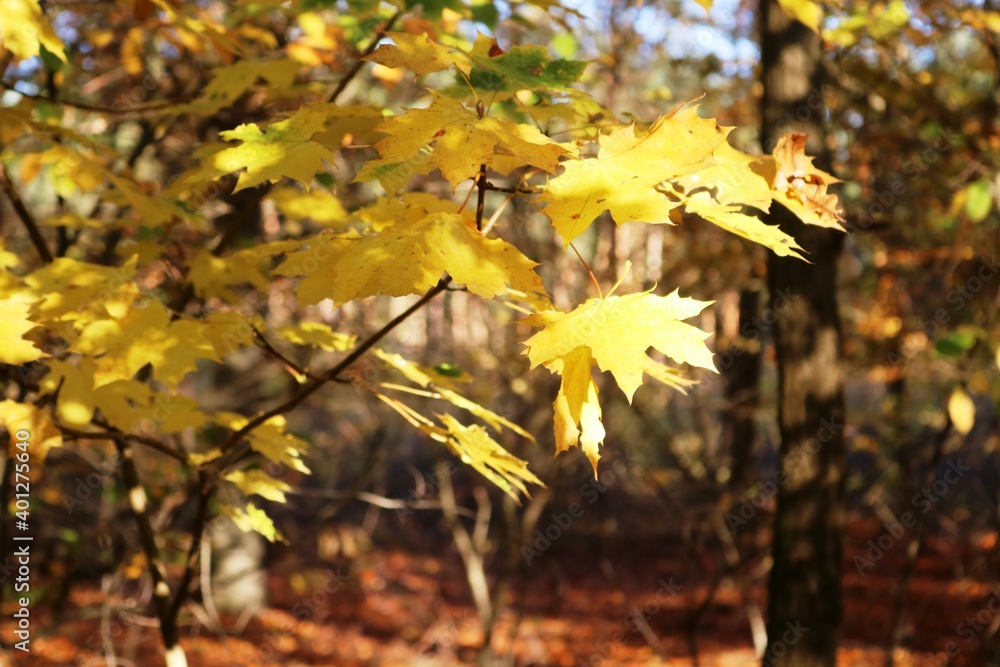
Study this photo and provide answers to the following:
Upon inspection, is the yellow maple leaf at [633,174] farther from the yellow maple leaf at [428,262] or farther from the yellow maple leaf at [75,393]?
the yellow maple leaf at [75,393]

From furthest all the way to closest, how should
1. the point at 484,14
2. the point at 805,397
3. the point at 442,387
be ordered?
the point at 805,397, the point at 484,14, the point at 442,387

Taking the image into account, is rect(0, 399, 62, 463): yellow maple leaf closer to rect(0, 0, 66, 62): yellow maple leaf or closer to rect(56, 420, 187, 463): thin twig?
rect(56, 420, 187, 463): thin twig

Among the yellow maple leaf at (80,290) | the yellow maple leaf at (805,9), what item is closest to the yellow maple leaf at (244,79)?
the yellow maple leaf at (80,290)

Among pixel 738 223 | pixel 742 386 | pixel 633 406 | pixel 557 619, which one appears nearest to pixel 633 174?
pixel 738 223

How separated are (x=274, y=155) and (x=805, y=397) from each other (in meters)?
2.55

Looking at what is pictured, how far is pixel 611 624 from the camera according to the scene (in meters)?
8.16

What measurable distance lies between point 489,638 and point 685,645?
281cm

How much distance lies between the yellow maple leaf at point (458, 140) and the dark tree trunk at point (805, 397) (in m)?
2.15

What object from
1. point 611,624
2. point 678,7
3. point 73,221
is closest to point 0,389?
point 73,221

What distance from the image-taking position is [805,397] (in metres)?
3.31

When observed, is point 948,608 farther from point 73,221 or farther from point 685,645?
point 73,221

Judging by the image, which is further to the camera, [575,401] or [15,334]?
[15,334]

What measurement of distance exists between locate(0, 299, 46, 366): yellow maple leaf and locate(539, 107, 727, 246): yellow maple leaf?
1001 mm

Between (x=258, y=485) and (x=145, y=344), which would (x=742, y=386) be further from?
(x=145, y=344)
